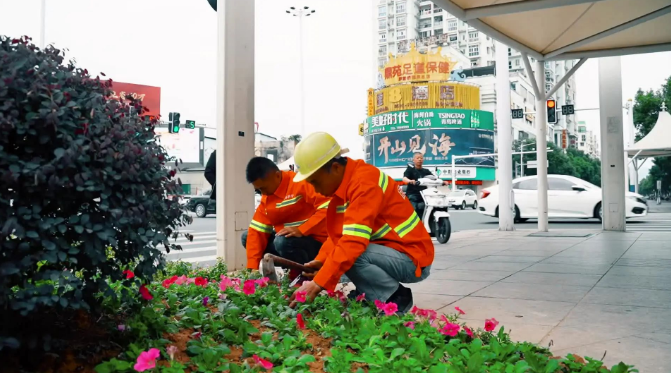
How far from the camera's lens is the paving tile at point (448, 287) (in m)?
4.91

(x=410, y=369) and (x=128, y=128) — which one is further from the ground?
(x=128, y=128)

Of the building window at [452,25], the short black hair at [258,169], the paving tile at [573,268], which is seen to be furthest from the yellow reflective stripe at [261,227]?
the building window at [452,25]

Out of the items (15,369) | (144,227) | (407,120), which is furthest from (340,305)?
(407,120)

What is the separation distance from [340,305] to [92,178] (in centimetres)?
182

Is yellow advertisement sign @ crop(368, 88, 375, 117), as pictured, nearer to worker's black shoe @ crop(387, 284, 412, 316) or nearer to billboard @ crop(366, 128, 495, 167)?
billboard @ crop(366, 128, 495, 167)

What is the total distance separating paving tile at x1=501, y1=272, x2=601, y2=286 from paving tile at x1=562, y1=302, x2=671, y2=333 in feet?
3.78

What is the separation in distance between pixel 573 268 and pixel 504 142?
25.7 ft

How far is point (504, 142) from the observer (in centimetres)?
1373

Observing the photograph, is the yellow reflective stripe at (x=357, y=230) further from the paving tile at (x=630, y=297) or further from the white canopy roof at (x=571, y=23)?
the white canopy roof at (x=571, y=23)

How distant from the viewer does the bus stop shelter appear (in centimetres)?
599

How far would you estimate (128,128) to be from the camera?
7.05 ft

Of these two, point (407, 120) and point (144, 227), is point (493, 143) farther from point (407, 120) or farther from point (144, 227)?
point (144, 227)

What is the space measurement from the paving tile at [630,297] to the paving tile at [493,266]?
5.24ft

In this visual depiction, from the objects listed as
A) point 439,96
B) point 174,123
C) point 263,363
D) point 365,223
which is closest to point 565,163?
point 439,96
